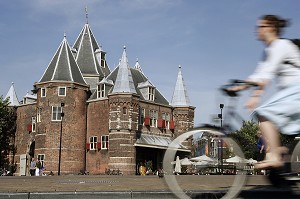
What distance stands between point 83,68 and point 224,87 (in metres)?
49.3

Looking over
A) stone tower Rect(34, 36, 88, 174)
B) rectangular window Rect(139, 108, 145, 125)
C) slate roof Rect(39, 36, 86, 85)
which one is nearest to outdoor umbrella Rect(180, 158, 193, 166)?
stone tower Rect(34, 36, 88, 174)

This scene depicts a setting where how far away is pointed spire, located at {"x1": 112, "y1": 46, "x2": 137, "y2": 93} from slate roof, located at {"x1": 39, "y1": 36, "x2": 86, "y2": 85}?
15.5ft

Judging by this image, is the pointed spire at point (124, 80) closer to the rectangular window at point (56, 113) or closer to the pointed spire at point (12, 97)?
the rectangular window at point (56, 113)

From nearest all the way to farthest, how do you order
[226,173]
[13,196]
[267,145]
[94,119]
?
[267,145] → [226,173] → [13,196] → [94,119]

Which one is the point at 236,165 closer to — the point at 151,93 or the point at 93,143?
the point at 93,143

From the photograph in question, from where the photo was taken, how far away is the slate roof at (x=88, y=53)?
176 ft

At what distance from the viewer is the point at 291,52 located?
494 cm

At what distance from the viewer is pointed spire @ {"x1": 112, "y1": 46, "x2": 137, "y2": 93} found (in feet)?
151

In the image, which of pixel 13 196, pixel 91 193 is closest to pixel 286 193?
pixel 91 193

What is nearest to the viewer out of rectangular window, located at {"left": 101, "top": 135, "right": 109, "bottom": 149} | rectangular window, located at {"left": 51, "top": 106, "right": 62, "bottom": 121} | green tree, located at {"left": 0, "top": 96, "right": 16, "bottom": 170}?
rectangular window, located at {"left": 101, "top": 135, "right": 109, "bottom": 149}

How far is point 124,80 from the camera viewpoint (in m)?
46.4

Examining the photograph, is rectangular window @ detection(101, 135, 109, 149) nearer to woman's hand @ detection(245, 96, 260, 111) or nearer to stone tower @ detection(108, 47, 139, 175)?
stone tower @ detection(108, 47, 139, 175)

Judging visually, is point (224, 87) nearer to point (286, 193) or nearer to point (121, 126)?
→ point (286, 193)

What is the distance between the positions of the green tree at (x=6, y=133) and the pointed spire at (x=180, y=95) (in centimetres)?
2094
